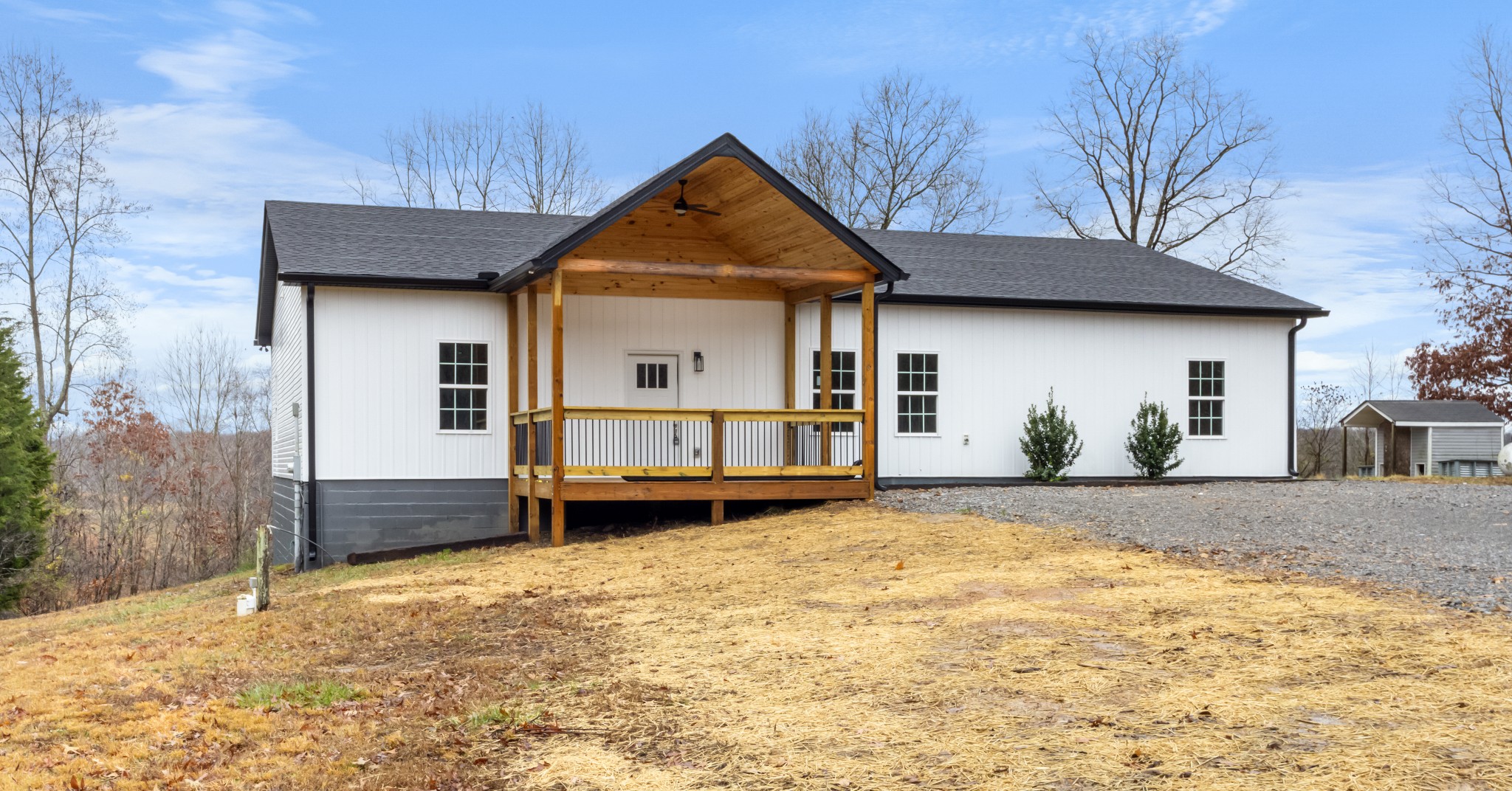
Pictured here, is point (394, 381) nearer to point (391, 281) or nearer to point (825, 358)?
point (391, 281)

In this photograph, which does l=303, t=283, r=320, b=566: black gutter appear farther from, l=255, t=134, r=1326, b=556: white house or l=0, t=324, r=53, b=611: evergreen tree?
l=0, t=324, r=53, b=611: evergreen tree

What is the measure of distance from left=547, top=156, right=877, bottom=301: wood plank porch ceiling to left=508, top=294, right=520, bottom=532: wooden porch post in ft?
2.86

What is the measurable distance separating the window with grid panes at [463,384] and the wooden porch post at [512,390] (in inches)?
12.8

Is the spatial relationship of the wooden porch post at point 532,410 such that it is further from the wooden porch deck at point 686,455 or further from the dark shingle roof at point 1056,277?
the dark shingle roof at point 1056,277

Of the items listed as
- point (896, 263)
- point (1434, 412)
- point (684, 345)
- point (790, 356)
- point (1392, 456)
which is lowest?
point (1392, 456)

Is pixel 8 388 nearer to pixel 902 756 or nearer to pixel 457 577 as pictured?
pixel 457 577

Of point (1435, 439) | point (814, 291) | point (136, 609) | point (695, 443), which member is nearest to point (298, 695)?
point (136, 609)

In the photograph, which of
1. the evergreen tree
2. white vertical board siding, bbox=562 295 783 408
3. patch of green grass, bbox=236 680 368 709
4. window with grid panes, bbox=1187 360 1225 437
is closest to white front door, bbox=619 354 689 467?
white vertical board siding, bbox=562 295 783 408

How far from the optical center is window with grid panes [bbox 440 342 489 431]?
17.1 metres

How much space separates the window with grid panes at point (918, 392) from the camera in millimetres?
18828

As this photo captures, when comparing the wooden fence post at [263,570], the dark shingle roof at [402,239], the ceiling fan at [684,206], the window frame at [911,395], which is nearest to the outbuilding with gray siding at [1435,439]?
the window frame at [911,395]

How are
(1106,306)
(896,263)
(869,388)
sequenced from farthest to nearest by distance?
(896,263) → (1106,306) → (869,388)

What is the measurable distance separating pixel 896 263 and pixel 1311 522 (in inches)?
367

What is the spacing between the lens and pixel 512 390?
56.2ft
